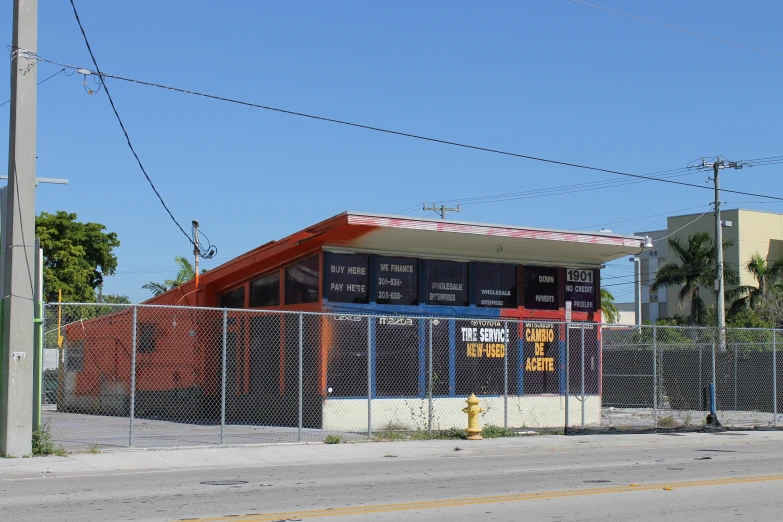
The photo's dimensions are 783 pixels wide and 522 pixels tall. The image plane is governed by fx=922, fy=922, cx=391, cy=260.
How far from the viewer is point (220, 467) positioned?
44.6 feet

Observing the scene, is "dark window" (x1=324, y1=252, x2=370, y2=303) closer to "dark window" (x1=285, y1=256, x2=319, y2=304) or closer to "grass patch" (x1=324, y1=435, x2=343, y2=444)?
"dark window" (x1=285, y1=256, x2=319, y2=304)

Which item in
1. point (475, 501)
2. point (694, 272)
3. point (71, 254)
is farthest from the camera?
point (694, 272)

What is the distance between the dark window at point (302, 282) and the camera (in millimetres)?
19922

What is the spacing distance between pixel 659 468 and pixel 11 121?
1087cm

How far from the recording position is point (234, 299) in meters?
23.3

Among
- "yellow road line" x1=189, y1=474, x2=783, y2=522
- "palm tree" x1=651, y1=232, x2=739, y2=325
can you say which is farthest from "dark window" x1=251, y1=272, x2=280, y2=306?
"palm tree" x1=651, y1=232, x2=739, y2=325

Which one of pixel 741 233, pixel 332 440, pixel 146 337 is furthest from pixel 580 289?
pixel 741 233

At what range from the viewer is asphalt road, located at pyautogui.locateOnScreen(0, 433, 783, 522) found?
9.06 meters

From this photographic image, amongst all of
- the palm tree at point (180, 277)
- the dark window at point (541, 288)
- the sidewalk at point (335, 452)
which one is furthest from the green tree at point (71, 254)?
the sidewalk at point (335, 452)

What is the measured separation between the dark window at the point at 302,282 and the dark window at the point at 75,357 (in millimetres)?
8500

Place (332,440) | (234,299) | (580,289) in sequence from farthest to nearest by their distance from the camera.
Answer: (234,299) < (580,289) < (332,440)

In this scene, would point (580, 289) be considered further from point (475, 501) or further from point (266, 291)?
point (475, 501)

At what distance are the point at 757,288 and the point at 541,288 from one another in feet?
132

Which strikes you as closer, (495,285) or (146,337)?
(495,285)
